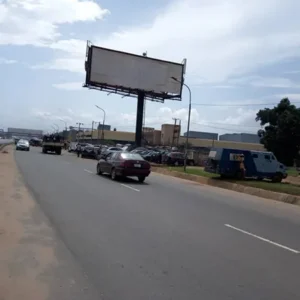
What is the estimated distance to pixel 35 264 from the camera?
669cm

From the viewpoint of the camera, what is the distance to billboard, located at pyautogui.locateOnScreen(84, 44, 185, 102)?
58.8 meters

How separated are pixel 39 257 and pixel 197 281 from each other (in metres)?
2.62

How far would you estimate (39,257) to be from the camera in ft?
23.4

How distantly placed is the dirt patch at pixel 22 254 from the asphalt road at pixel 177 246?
19.7 inches

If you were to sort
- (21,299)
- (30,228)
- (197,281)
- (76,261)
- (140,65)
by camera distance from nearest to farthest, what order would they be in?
(21,299)
(197,281)
(76,261)
(30,228)
(140,65)

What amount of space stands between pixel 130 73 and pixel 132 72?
0.32 meters

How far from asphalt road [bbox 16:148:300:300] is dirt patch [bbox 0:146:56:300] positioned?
0.50m

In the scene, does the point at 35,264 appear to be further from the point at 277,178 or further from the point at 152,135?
the point at 152,135

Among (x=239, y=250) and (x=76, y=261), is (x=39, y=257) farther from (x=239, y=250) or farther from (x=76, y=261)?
(x=239, y=250)

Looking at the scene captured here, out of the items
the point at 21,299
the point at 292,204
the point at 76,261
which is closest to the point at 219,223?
the point at 76,261

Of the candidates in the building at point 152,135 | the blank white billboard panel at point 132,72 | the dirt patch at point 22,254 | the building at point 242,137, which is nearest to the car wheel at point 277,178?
the dirt patch at point 22,254

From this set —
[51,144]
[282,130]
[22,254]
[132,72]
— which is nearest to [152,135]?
[132,72]

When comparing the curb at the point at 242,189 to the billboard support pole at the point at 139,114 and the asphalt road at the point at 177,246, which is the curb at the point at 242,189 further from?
the billboard support pole at the point at 139,114

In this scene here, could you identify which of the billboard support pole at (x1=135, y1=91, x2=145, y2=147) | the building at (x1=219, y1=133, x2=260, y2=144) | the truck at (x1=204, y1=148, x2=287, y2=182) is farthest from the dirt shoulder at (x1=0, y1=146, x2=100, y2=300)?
the building at (x1=219, y1=133, x2=260, y2=144)
